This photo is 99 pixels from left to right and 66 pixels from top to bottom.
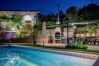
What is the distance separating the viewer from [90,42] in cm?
2103

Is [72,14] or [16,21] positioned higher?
[72,14]

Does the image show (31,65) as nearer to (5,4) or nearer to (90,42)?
(90,42)

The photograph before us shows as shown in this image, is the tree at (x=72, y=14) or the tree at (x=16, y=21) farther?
the tree at (x=16, y=21)

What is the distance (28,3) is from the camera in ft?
142

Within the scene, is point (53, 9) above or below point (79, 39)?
above

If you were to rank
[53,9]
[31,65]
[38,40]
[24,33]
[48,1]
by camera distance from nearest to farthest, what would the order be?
[31,65] → [38,40] → [24,33] → [53,9] → [48,1]

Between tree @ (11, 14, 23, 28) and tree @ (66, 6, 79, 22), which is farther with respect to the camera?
tree @ (11, 14, 23, 28)

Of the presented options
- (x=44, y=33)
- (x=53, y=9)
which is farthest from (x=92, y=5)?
(x=44, y=33)

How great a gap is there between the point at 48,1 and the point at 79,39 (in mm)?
20725

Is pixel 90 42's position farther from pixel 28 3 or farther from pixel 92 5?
pixel 28 3

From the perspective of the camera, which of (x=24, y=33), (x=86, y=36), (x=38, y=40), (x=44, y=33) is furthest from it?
(x=24, y=33)

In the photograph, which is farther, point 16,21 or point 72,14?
point 16,21

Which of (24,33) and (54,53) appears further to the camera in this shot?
(24,33)

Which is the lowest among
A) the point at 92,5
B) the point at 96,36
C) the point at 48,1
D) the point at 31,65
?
the point at 31,65
